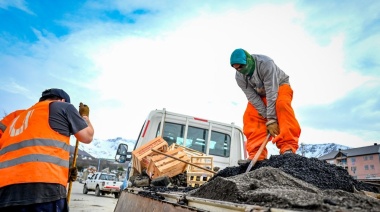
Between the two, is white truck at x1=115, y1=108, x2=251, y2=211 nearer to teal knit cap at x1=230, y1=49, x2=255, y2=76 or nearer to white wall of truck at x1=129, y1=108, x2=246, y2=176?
white wall of truck at x1=129, y1=108, x2=246, y2=176

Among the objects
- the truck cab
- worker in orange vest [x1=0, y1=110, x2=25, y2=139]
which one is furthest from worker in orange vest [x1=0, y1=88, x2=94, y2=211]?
the truck cab

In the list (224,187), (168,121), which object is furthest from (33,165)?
(168,121)

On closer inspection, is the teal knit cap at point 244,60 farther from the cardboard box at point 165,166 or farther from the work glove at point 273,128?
the cardboard box at point 165,166

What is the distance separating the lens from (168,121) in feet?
16.7

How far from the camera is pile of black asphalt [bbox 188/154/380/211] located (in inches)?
37.9

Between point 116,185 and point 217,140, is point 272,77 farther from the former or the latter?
point 116,185

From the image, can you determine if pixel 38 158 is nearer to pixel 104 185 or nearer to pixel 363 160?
pixel 104 185

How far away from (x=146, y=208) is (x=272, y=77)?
2.02 meters

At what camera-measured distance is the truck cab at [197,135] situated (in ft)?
16.4

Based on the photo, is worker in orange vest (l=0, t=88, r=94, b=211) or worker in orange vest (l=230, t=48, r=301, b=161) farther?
worker in orange vest (l=230, t=48, r=301, b=161)

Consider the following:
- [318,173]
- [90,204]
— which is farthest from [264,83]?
[90,204]

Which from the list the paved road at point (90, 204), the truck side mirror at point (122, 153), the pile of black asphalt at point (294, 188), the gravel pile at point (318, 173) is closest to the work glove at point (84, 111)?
the pile of black asphalt at point (294, 188)

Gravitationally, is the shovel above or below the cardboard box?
above

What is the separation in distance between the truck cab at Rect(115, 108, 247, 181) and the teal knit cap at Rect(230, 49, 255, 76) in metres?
2.25
